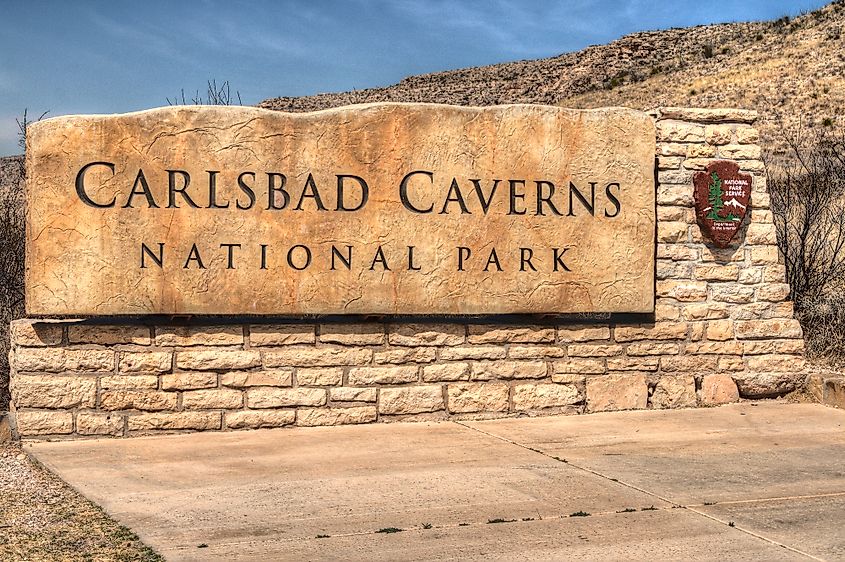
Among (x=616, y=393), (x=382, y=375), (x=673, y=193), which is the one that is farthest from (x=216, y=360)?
(x=673, y=193)

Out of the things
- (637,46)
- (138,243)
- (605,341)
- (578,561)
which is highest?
(637,46)

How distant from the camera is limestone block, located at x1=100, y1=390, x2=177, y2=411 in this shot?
796cm

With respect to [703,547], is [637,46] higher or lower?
higher

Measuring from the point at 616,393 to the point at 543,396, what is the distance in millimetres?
682

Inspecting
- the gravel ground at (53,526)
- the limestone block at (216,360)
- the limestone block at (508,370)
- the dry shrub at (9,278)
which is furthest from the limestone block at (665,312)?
the dry shrub at (9,278)

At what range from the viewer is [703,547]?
5.11m

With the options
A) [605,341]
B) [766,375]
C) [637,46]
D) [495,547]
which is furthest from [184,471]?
[637,46]

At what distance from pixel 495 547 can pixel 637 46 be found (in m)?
62.3

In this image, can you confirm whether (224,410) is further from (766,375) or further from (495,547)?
(766,375)

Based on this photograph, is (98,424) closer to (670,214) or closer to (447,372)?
(447,372)

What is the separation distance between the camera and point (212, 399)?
816 cm

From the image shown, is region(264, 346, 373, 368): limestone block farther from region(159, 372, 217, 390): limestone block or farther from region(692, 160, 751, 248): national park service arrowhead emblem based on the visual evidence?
region(692, 160, 751, 248): national park service arrowhead emblem

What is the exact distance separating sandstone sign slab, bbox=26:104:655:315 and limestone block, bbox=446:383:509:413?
2.04 ft

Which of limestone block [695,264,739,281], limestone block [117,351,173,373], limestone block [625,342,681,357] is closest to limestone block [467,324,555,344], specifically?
limestone block [625,342,681,357]
